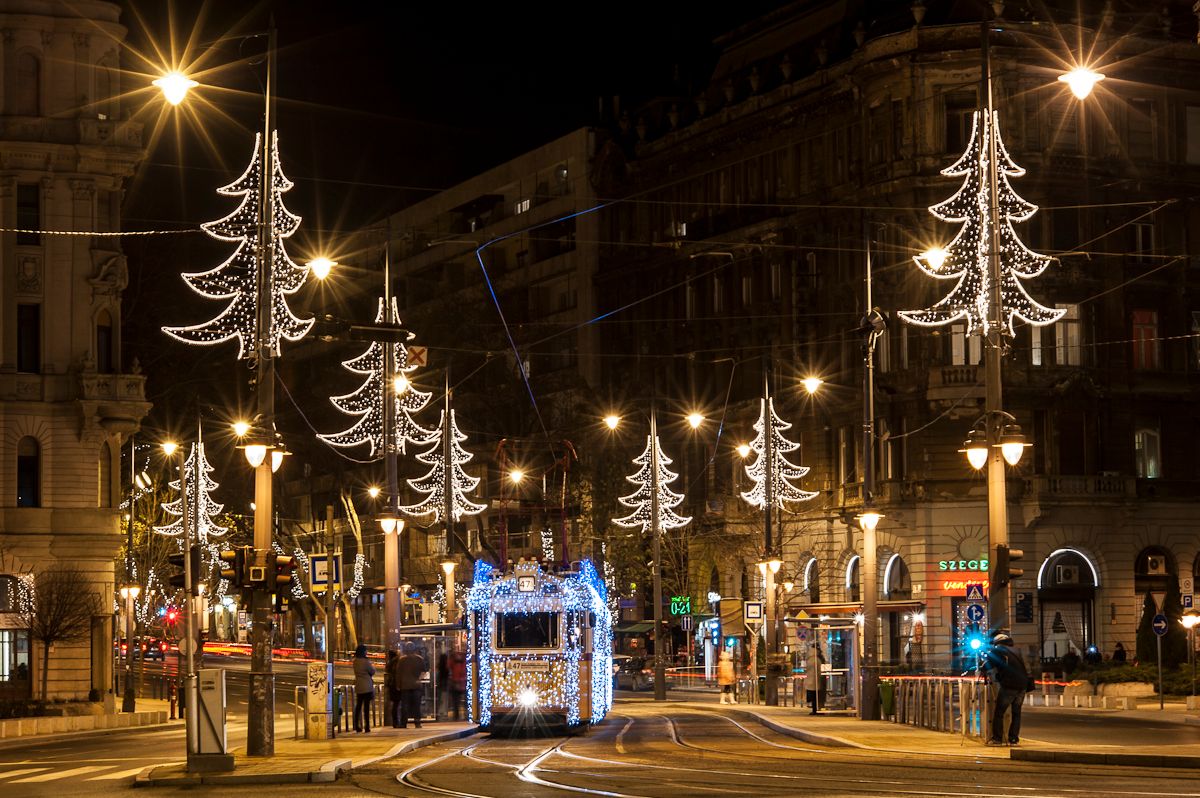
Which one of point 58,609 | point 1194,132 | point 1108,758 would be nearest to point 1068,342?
point 1194,132

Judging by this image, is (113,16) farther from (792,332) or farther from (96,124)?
(792,332)

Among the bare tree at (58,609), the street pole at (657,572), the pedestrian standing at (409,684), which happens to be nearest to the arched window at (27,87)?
the bare tree at (58,609)

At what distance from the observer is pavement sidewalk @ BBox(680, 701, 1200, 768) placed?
2633cm

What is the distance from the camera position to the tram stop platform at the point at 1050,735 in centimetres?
2661

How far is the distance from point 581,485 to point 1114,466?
Answer: 70.8 ft

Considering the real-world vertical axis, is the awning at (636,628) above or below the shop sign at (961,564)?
below

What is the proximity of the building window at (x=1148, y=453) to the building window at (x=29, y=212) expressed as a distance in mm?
36992

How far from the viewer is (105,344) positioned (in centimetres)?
5906

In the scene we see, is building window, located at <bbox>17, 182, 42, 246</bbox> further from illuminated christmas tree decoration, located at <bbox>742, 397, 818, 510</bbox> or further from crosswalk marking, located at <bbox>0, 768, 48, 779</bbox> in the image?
crosswalk marking, located at <bbox>0, 768, 48, 779</bbox>

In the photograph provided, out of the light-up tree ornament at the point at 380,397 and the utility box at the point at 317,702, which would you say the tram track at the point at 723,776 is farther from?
the light-up tree ornament at the point at 380,397

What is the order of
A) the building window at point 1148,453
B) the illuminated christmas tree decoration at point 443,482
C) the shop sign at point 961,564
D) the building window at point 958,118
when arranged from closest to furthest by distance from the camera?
the shop sign at point 961,564 < the building window at point 958,118 < the illuminated christmas tree decoration at point 443,482 < the building window at point 1148,453

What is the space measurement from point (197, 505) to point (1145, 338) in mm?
32318

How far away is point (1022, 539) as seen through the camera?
67.2 metres

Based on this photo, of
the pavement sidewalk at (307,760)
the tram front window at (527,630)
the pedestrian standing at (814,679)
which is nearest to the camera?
the pavement sidewalk at (307,760)
